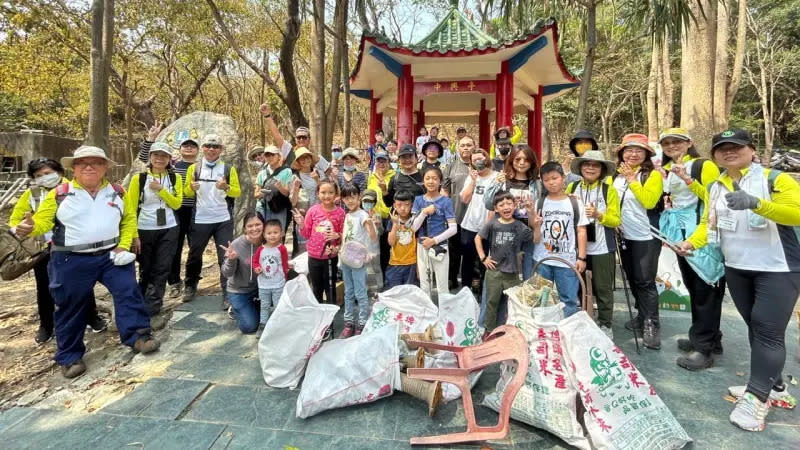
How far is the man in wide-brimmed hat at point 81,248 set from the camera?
304cm

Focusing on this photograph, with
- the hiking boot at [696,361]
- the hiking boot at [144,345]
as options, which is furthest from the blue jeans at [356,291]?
the hiking boot at [696,361]

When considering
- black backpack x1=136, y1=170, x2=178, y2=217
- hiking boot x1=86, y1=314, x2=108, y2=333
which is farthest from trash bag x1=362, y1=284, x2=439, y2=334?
hiking boot x1=86, y1=314, x2=108, y2=333

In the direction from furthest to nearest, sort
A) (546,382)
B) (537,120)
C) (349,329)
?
(537,120), (349,329), (546,382)

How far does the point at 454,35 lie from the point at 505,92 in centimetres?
136

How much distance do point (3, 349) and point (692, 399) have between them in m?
5.48

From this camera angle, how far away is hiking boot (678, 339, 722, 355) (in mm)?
3311

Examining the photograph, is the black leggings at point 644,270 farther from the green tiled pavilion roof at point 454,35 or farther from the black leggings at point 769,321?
the green tiled pavilion roof at point 454,35

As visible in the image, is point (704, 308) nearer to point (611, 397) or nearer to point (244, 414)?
point (611, 397)

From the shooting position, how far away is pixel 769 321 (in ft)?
7.99

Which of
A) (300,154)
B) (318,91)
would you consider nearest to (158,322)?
(300,154)

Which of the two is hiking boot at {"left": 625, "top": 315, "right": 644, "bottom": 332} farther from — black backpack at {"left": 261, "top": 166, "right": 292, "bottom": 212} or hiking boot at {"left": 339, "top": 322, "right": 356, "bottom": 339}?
black backpack at {"left": 261, "top": 166, "right": 292, "bottom": 212}

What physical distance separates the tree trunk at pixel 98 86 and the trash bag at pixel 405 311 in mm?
5112

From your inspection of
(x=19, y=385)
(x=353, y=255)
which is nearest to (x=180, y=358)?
(x=19, y=385)

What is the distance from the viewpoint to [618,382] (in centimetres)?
218
